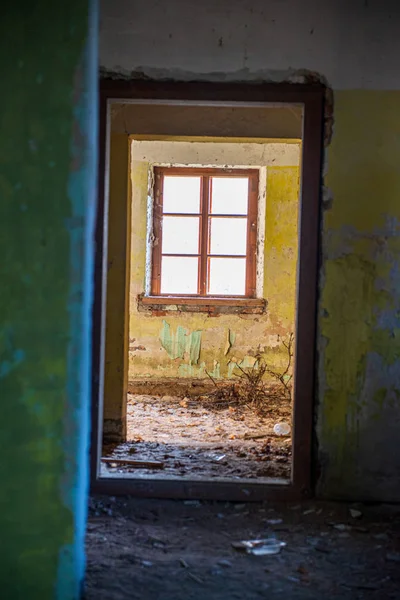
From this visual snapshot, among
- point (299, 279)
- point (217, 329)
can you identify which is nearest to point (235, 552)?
point (299, 279)

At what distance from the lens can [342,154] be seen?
9.89 feet

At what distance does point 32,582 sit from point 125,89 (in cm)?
229

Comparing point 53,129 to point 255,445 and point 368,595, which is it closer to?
point 368,595

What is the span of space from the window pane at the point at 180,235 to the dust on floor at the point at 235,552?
151 inches

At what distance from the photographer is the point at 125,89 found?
10.0 feet

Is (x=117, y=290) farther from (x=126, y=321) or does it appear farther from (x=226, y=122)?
(x=226, y=122)

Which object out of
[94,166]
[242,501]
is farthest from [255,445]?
[94,166]

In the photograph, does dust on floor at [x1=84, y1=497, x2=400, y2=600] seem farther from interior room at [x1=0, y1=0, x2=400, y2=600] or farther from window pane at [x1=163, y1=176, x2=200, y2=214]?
window pane at [x1=163, y1=176, x2=200, y2=214]

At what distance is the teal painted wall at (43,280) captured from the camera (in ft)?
5.51

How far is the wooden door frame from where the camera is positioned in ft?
9.91

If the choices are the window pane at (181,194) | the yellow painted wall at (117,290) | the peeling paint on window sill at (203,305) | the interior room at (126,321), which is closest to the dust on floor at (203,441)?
the interior room at (126,321)

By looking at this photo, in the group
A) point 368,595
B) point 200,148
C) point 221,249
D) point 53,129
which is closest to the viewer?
point 53,129

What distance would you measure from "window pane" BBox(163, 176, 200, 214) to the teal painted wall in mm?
4803

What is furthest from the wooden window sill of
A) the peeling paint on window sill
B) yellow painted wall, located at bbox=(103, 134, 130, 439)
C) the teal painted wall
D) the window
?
the teal painted wall
